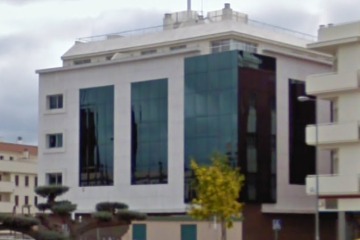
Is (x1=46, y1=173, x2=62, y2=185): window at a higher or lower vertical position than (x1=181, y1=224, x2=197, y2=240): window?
higher

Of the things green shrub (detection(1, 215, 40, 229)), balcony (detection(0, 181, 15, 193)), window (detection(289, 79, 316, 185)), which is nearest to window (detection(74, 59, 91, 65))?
window (detection(289, 79, 316, 185))

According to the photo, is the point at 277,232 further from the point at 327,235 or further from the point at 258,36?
the point at 258,36

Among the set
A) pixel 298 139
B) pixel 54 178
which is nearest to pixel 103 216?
pixel 298 139

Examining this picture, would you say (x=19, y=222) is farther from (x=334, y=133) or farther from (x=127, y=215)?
(x=334, y=133)

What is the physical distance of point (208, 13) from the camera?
82625mm

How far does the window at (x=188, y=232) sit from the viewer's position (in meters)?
72.5

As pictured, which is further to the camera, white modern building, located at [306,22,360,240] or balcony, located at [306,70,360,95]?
balcony, located at [306,70,360,95]

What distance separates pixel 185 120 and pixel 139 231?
904cm

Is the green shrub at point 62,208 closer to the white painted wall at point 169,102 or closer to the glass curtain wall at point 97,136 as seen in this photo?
the white painted wall at point 169,102

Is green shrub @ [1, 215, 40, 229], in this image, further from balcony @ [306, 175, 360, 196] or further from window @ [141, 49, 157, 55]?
window @ [141, 49, 157, 55]

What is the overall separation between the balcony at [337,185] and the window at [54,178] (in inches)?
976

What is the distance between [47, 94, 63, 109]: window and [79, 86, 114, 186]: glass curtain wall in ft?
8.29

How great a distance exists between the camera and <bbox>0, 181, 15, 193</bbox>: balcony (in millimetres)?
116062

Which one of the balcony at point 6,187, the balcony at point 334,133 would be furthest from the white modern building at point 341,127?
the balcony at point 6,187
